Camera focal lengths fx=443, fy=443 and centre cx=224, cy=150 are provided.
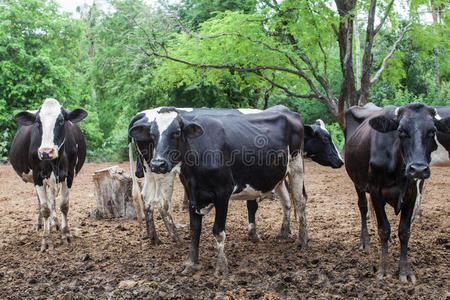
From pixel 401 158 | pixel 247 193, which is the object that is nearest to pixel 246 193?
pixel 247 193

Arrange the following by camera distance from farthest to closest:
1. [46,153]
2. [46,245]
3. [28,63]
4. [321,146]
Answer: [28,63]
[321,146]
[46,245]
[46,153]

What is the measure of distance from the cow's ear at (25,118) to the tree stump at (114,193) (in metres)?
1.86

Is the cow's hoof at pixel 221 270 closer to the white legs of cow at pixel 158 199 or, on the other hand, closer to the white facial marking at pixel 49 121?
the white legs of cow at pixel 158 199

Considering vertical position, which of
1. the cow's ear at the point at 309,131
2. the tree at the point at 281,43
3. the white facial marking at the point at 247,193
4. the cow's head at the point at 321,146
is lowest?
the white facial marking at the point at 247,193

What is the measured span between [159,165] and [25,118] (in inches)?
114

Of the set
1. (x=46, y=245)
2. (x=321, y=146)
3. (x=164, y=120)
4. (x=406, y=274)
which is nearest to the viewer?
(x=406, y=274)

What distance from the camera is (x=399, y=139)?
452 centimetres

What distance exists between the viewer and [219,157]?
16.9ft

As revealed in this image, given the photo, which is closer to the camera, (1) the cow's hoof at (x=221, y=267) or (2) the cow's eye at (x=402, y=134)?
(2) the cow's eye at (x=402, y=134)

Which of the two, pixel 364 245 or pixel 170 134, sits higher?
pixel 170 134

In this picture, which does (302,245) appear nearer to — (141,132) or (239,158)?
(239,158)

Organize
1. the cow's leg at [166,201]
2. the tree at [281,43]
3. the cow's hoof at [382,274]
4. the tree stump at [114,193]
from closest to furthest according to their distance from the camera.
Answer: the cow's hoof at [382,274]
the cow's leg at [166,201]
the tree stump at [114,193]
the tree at [281,43]

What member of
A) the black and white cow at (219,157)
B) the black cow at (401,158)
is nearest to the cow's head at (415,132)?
the black cow at (401,158)

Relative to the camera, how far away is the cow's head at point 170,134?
482 centimetres
